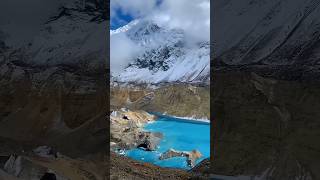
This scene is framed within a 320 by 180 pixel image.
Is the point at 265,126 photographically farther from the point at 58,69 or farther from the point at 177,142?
the point at 177,142

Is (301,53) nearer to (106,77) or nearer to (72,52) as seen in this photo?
(106,77)

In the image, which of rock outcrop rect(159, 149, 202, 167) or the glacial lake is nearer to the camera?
rock outcrop rect(159, 149, 202, 167)

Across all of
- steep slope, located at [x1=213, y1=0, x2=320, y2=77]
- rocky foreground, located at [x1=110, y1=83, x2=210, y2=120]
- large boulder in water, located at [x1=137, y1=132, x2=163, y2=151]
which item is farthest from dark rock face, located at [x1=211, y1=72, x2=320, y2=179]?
rocky foreground, located at [x1=110, y1=83, x2=210, y2=120]

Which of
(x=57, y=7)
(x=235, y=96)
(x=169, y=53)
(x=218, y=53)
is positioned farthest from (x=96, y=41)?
(x=169, y=53)

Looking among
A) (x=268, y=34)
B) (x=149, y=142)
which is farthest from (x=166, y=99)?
(x=268, y=34)

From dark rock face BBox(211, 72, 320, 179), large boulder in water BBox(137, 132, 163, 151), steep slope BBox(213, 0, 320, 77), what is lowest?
large boulder in water BBox(137, 132, 163, 151)

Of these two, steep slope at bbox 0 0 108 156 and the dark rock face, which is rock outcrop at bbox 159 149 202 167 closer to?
steep slope at bbox 0 0 108 156

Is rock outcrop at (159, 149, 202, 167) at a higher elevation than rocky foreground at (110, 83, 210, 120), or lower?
lower
